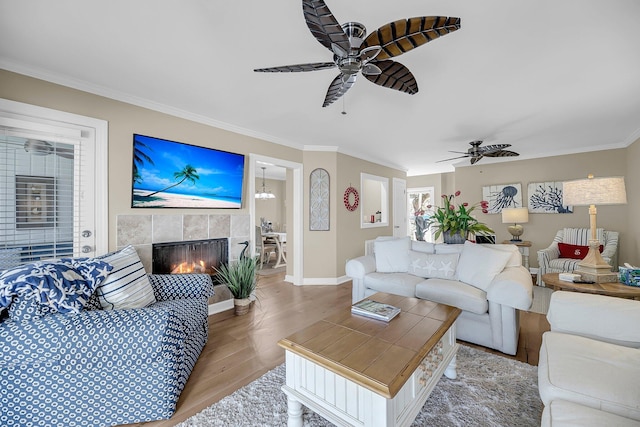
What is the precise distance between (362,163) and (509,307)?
12.1 feet

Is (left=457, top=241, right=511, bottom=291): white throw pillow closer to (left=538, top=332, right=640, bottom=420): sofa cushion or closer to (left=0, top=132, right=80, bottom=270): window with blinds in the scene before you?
(left=538, top=332, right=640, bottom=420): sofa cushion

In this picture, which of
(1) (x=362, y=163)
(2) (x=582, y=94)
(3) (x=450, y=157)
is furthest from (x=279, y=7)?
(3) (x=450, y=157)

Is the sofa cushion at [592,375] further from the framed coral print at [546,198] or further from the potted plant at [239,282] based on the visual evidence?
the framed coral print at [546,198]

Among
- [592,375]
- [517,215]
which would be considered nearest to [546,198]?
[517,215]

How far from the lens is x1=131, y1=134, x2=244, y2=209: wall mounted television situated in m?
2.71

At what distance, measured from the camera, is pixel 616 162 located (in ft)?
14.8

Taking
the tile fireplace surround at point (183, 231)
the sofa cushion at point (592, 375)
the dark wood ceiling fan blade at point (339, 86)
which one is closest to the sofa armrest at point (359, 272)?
the tile fireplace surround at point (183, 231)

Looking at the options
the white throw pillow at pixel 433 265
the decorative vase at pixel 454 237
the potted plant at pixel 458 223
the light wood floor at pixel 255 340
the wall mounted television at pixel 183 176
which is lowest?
the light wood floor at pixel 255 340

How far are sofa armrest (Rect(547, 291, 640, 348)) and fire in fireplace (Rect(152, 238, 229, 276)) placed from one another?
331cm

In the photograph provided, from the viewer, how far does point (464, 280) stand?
107 inches

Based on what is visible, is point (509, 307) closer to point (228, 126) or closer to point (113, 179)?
point (228, 126)

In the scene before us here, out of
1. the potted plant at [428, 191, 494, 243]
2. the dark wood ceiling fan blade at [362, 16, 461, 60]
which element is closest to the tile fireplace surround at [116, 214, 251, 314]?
the potted plant at [428, 191, 494, 243]

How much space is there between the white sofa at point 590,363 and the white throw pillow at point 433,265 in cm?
117

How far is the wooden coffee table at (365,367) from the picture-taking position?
1184mm
